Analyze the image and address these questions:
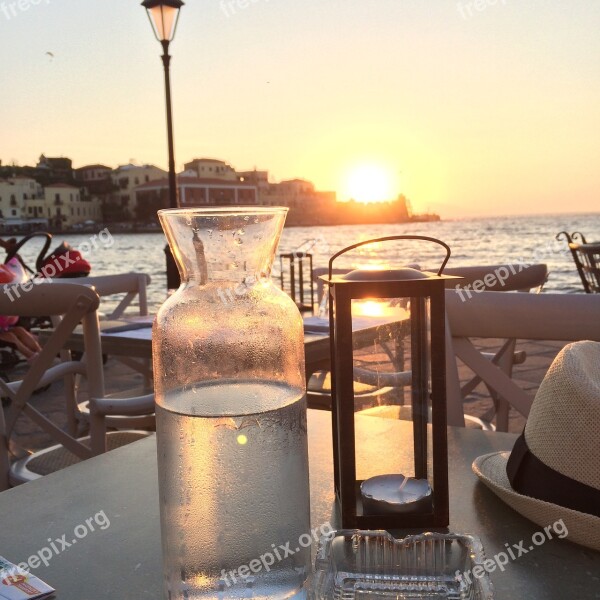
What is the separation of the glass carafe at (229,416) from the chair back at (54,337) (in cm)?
141

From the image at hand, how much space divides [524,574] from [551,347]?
569cm

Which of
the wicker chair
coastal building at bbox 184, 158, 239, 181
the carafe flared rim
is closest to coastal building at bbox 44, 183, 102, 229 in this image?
coastal building at bbox 184, 158, 239, 181

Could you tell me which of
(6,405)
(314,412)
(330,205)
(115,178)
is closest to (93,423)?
(314,412)

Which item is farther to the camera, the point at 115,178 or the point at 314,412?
the point at 115,178

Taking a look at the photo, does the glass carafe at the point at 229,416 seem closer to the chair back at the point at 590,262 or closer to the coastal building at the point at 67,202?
the chair back at the point at 590,262

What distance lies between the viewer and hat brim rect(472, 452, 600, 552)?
70 cm

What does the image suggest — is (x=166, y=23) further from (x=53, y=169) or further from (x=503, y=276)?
(x=53, y=169)

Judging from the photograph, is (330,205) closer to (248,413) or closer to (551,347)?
(551,347)

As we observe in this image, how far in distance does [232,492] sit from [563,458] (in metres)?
0.39

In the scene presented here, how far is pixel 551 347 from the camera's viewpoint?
19.6ft

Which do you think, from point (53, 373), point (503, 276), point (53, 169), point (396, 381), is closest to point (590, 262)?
point (503, 276)

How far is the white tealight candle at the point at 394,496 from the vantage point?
2.47ft

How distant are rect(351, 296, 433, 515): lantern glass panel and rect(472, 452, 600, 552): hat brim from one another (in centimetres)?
9

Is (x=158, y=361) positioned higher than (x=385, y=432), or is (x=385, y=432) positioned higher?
(x=158, y=361)
